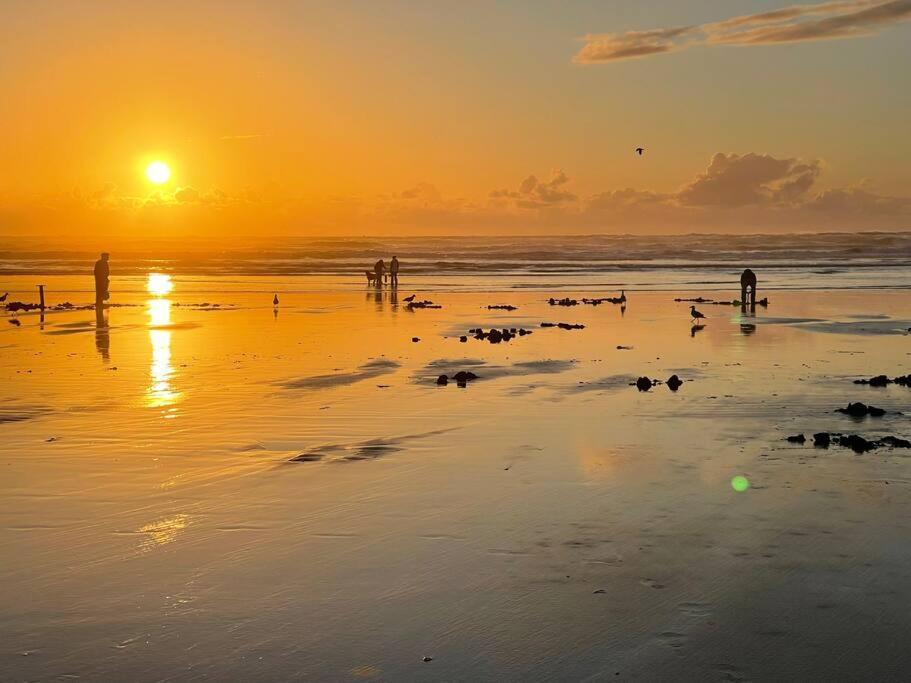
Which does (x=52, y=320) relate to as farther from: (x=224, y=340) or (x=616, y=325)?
(x=616, y=325)

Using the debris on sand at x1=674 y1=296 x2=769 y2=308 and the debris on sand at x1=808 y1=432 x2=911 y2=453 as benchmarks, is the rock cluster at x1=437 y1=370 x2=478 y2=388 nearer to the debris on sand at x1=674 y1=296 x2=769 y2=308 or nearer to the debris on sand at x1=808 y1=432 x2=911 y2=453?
the debris on sand at x1=808 y1=432 x2=911 y2=453

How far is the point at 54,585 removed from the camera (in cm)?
801

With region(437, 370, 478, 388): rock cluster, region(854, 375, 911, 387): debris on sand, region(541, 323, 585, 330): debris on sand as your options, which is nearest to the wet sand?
region(437, 370, 478, 388): rock cluster

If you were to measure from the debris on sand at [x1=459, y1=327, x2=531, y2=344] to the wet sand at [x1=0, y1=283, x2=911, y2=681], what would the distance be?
6.31 m

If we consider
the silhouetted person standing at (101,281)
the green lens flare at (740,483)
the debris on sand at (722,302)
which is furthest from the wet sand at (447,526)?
the debris on sand at (722,302)

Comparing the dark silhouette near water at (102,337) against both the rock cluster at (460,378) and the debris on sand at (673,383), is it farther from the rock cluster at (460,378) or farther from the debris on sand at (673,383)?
the debris on sand at (673,383)

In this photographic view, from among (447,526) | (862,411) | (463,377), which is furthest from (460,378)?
(447,526)

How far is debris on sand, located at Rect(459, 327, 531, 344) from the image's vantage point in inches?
1098

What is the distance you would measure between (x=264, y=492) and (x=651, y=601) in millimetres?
4825

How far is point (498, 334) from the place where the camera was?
28203 mm

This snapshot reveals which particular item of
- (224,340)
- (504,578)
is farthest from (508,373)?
(504,578)

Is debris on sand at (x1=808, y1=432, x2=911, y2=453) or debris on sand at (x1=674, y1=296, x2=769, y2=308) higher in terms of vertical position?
debris on sand at (x1=674, y1=296, x2=769, y2=308)

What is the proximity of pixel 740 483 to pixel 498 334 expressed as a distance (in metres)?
17.0

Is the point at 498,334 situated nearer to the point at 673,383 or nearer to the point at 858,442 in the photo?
the point at 673,383
